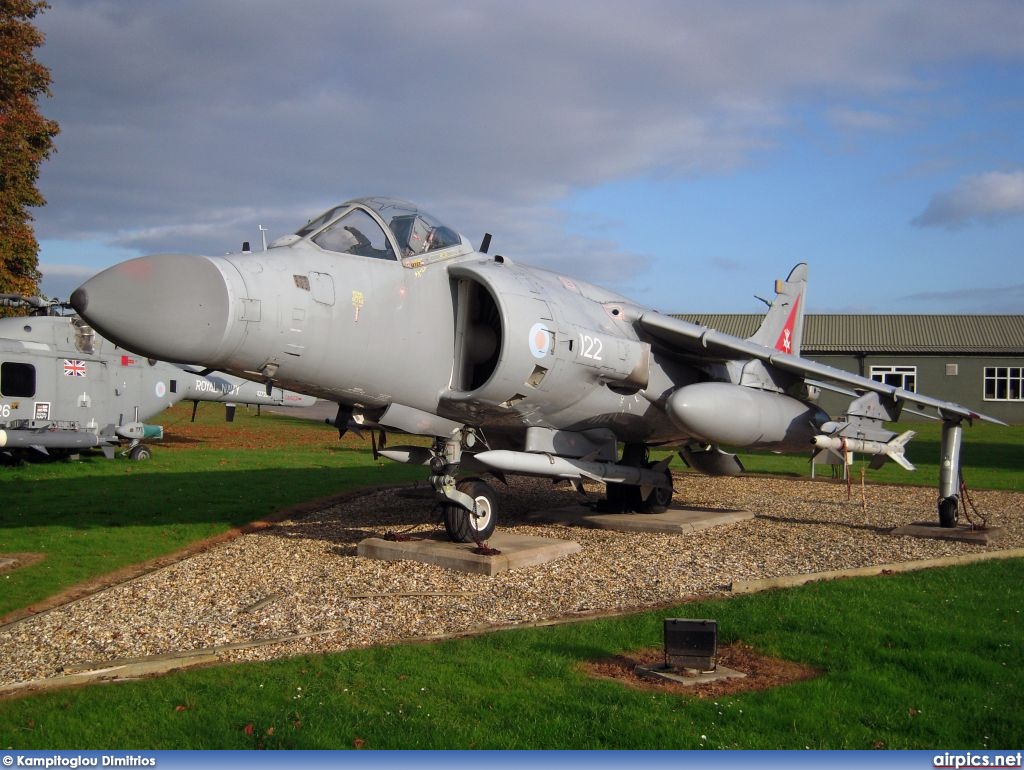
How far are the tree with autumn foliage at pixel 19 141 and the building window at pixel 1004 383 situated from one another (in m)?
40.9

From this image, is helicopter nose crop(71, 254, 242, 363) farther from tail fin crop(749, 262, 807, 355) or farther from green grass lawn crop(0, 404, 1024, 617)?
tail fin crop(749, 262, 807, 355)

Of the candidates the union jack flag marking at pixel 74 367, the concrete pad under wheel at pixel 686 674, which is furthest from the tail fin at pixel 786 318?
the union jack flag marking at pixel 74 367

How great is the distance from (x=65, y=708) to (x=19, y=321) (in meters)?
16.7

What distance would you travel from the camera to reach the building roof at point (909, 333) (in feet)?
146

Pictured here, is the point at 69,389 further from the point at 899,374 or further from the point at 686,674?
the point at 899,374

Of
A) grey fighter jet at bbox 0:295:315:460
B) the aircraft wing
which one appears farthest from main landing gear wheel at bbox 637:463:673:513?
grey fighter jet at bbox 0:295:315:460

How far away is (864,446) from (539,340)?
483cm

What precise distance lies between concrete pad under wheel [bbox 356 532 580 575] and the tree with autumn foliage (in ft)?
62.1

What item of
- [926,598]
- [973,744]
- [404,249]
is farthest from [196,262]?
[926,598]

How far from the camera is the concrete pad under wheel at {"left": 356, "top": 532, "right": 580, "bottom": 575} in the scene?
29.1ft

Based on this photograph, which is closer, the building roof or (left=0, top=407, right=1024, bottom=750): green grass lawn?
(left=0, top=407, right=1024, bottom=750): green grass lawn

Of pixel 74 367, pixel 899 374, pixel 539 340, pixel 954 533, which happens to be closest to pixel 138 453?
pixel 74 367

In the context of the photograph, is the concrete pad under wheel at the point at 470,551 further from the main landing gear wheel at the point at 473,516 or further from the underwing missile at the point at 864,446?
the underwing missile at the point at 864,446

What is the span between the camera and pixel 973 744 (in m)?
4.42
